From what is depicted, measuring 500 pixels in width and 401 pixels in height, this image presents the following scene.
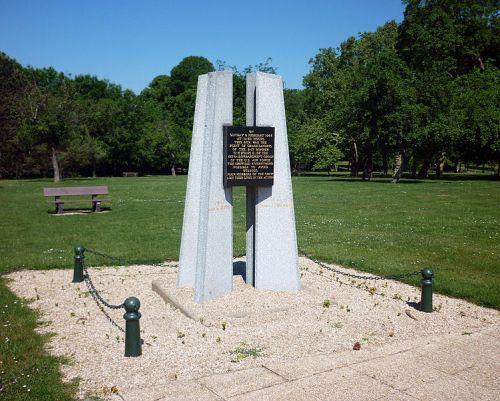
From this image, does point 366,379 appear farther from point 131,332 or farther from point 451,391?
point 131,332

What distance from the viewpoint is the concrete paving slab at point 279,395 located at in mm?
4680

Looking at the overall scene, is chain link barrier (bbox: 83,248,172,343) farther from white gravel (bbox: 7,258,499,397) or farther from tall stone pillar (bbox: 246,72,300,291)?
tall stone pillar (bbox: 246,72,300,291)

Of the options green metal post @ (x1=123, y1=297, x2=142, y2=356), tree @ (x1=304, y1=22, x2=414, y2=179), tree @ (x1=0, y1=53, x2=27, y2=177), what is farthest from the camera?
tree @ (x1=0, y1=53, x2=27, y2=177)

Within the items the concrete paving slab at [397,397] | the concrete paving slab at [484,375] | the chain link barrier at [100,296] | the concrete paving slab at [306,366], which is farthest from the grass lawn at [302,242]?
the concrete paving slab at [397,397]

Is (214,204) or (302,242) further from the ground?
(214,204)

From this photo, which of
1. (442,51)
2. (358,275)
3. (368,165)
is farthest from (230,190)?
(368,165)

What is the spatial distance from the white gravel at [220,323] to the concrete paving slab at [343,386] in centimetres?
68

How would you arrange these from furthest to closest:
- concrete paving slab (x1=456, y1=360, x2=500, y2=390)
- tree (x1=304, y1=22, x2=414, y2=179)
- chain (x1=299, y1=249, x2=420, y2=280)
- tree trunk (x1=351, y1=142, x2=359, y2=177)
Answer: tree trunk (x1=351, y1=142, x2=359, y2=177)
tree (x1=304, y1=22, x2=414, y2=179)
chain (x1=299, y1=249, x2=420, y2=280)
concrete paving slab (x1=456, y1=360, x2=500, y2=390)

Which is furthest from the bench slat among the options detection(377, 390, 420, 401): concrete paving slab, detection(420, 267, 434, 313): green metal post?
detection(377, 390, 420, 401): concrete paving slab

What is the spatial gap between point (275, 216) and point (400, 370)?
3718 millimetres

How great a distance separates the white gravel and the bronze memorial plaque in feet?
6.23

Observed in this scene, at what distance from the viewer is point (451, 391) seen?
4859 mm

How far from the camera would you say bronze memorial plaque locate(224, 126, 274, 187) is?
7.99 m

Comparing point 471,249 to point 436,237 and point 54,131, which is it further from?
point 54,131
